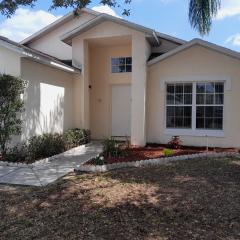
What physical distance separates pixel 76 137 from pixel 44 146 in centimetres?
268

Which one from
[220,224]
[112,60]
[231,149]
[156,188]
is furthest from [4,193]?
[112,60]

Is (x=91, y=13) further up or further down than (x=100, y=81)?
further up

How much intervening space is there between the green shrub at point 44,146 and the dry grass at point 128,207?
2514mm

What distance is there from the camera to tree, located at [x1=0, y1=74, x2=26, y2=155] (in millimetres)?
10219

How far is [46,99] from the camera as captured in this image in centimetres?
1287

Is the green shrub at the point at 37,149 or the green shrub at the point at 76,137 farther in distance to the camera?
the green shrub at the point at 76,137

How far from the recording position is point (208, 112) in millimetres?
13352

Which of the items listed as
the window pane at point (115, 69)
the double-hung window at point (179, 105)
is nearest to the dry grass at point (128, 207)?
the double-hung window at point (179, 105)

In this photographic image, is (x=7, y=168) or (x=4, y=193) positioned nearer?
(x=4, y=193)

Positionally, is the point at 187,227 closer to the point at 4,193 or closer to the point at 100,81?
the point at 4,193

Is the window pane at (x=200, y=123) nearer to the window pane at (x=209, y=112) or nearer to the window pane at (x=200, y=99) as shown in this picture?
the window pane at (x=209, y=112)

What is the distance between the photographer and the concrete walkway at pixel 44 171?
27.5ft

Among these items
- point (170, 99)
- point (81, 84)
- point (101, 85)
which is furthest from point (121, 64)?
point (170, 99)

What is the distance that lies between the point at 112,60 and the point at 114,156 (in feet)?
20.3
